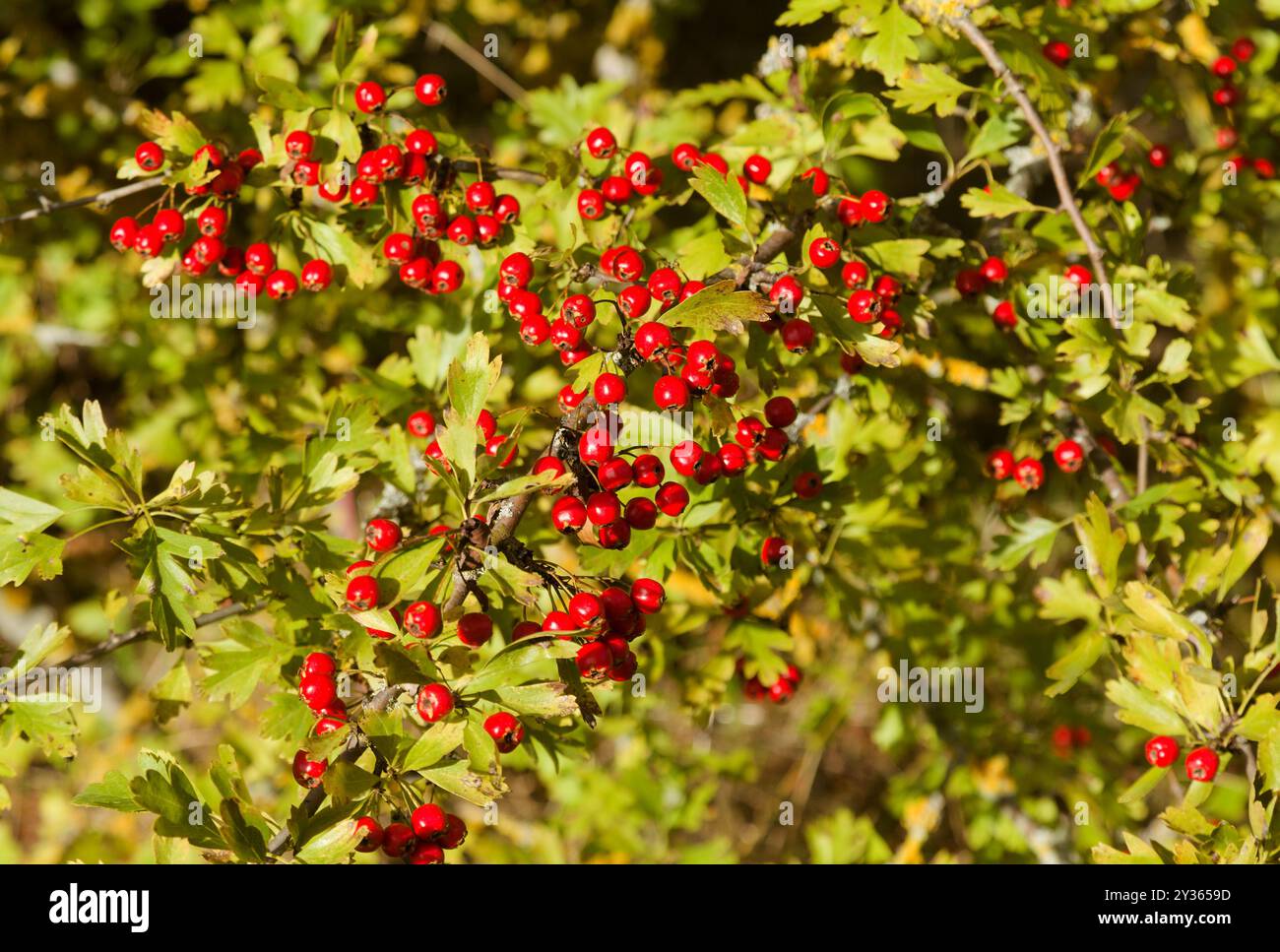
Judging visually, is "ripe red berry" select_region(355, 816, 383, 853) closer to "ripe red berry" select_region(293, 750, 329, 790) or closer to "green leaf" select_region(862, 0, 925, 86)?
"ripe red berry" select_region(293, 750, 329, 790)

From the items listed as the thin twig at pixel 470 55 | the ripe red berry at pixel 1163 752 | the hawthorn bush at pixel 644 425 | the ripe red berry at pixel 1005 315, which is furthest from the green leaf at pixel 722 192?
the thin twig at pixel 470 55

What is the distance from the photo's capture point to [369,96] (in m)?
2.32

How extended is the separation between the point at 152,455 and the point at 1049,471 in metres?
3.68

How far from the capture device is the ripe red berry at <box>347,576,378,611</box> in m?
1.79

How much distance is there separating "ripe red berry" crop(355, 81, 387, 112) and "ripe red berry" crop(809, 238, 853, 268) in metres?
1.10

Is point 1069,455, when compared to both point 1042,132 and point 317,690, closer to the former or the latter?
point 1042,132

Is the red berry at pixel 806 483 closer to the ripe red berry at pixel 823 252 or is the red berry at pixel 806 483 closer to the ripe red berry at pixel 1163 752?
the ripe red berry at pixel 823 252

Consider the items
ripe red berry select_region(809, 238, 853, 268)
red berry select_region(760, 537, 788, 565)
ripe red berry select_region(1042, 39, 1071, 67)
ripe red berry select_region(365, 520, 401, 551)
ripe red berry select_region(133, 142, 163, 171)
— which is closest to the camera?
ripe red berry select_region(365, 520, 401, 551)

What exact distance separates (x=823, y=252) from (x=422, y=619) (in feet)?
3.78

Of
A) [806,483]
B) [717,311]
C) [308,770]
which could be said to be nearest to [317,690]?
[308,770]

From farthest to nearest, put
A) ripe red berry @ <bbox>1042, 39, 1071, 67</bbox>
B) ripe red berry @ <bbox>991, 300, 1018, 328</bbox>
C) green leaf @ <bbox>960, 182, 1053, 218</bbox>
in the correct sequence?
ripe red berry @ <bbox>1042, 39, 1071, 67</bbox> < ripe red berry @ <bbox>991, 300, 1018, 328</bbox> < green leaf @ <bbox>960, 182, 1053, 218</bbox>

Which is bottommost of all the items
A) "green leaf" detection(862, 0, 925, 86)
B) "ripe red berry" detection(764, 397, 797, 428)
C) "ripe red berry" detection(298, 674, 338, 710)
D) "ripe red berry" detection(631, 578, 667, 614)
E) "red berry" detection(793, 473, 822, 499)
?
"ripe red berry" detection(298, 674, 338, 710)

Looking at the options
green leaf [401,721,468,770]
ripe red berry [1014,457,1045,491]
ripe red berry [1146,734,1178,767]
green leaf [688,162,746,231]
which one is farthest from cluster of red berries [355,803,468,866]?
ripe red berry [1014,457,1045,491]
